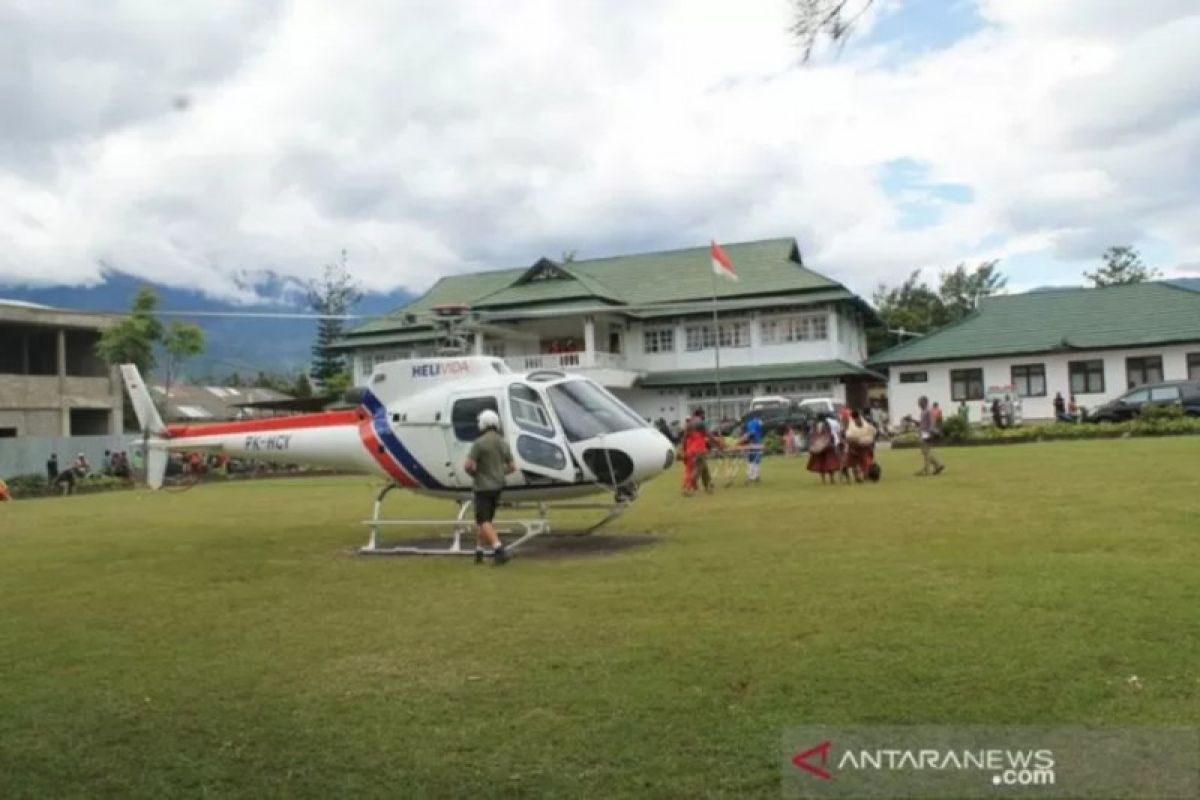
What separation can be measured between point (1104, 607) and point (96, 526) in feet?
54.0

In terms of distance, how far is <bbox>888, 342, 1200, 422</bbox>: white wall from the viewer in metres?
38.7

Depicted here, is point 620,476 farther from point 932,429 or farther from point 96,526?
point 96,526

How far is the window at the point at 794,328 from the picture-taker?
43.2 metres

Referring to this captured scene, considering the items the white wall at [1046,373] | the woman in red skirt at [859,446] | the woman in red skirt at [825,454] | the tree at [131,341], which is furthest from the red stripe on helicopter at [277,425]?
the white wall at [1046,373]

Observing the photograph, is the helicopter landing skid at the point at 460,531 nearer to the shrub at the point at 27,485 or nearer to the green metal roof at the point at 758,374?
the shrub at the point at 27,485

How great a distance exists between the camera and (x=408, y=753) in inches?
206

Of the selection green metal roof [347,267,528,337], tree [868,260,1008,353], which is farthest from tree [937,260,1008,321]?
green metal roof [347,267,528,337]

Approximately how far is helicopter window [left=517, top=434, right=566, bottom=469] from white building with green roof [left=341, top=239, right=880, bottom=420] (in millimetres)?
29473

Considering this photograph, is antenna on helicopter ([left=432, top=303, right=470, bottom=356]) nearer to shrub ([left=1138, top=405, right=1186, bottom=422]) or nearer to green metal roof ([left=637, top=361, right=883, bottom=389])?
shrub ([left=1138, top=405, right=1186, bottom=422])

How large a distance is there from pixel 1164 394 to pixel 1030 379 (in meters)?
8.43

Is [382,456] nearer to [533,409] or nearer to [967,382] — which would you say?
[533,409]

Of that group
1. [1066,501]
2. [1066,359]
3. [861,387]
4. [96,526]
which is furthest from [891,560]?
[861,387]

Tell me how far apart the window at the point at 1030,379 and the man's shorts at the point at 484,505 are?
3442 centimetres

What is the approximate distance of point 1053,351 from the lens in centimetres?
4025
